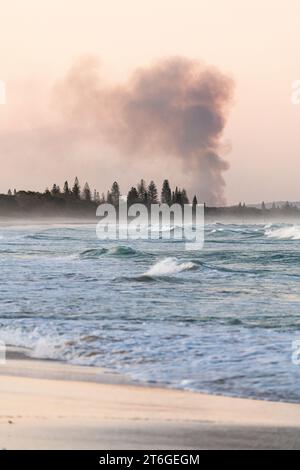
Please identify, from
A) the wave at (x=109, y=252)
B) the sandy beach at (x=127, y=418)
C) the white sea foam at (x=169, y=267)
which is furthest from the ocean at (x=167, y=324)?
the wave at (x=109, y=252)

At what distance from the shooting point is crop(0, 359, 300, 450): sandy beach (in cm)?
611

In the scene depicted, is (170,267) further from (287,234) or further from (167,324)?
(287,234)

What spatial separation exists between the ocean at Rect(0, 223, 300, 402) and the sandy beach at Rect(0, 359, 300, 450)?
64 centimetres

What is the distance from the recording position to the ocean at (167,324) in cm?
939

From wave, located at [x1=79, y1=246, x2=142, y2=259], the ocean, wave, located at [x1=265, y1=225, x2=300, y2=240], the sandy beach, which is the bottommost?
wave, located at [x1=265, y1=225, x2=300, y2=240]

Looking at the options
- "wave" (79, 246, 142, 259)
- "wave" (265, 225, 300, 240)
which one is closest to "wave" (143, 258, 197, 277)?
"wave" (79, 246, 142, 259)

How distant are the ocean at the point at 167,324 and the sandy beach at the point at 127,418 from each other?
0.64 meters

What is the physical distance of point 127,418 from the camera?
6871 mm

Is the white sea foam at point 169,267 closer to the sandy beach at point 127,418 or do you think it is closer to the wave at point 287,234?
the sandy beach at point 127,418

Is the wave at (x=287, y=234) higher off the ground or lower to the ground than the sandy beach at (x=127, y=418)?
lower

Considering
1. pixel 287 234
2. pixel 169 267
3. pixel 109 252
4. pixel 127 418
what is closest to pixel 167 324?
pixel 127 418

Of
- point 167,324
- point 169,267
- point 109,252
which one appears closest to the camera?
point 167,324

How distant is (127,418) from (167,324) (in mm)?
6562

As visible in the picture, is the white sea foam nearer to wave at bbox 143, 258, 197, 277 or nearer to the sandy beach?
wave at bbox 143, 258, 197, 277
